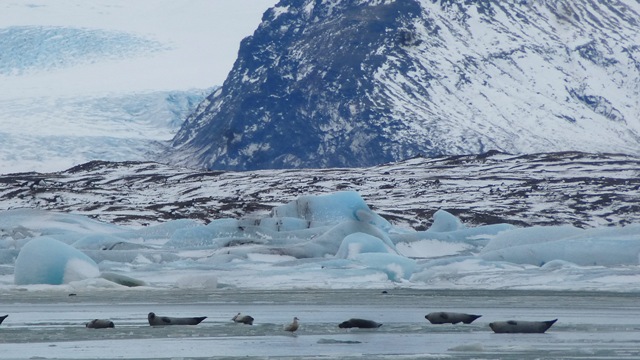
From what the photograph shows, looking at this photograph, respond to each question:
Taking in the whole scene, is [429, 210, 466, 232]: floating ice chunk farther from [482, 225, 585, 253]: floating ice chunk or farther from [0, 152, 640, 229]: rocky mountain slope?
[0, 152, 640, 229]: rocky mountain slope

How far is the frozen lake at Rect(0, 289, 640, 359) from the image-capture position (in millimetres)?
16531

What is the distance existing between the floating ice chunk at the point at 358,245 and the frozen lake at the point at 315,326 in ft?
17.1

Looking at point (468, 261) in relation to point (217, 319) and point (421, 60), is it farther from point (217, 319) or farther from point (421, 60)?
point (421, 60)

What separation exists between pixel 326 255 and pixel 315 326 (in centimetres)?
1802

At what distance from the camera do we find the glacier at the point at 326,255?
32.4 meters

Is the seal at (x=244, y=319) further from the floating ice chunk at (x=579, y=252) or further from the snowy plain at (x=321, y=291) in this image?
the floating ice chunk at (x=579, y=252)

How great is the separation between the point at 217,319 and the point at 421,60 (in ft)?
376

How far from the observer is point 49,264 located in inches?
1268

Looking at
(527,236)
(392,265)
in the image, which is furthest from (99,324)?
(527,236)

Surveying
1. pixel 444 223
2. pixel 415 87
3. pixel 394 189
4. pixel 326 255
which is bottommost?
pixel 394 189

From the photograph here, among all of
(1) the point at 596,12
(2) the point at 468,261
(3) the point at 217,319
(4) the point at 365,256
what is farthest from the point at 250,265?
(1) the point at 596,12

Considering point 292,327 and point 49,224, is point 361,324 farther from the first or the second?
point 49,224

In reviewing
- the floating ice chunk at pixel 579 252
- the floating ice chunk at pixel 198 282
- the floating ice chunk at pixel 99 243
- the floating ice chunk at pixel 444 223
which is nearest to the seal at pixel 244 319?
the floating ice chunk at pixel 198 282

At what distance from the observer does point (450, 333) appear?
63.3 feet
